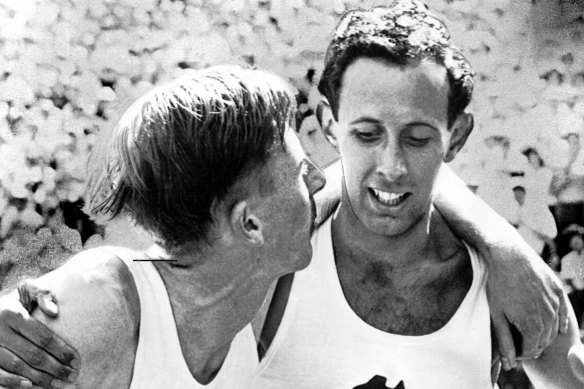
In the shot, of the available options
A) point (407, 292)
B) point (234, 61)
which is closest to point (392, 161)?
point (407, 292)

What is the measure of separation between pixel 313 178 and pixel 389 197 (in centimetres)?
18

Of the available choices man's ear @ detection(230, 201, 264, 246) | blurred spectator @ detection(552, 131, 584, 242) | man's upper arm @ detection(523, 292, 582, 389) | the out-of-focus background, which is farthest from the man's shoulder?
blurred spectator @ detection(552, 131, 584, 242)

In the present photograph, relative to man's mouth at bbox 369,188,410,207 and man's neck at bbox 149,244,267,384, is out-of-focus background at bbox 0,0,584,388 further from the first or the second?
man's neck at bbox 149,244,267,384

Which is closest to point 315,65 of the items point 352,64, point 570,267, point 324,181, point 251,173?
point 352,64

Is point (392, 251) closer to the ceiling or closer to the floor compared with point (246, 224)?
closer to the floor

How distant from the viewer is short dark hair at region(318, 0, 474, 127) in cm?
188

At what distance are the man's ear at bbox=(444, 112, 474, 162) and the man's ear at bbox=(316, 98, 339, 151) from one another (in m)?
0.23

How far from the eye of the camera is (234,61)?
203 cm

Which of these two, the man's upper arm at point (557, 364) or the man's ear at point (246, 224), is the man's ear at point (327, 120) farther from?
the man's upper arm at point (557, 364)

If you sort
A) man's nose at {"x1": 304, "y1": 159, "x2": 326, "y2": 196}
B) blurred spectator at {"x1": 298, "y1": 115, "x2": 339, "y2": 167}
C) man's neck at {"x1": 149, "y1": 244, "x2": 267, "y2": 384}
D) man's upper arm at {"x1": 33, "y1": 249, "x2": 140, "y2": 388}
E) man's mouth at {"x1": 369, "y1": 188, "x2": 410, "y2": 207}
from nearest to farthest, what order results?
1. man's upper arm at {"x1": 33, "y1": 249, "x2": 140, "y2": 388}
2. man's neck at {"x1": 149, "y1": 244, "x2": 267, "y2": 384}
3. man's nose at {"x1": 304, "y1": 159, "x2": 326, "y2": 196}
4. man's mouth at {"x1": 369, "y1": 188, "x2": 410, "y2": 207}
5. blurred spectator at {"x1": 298, "y1": 115, "x2": 339, "y2": 167}

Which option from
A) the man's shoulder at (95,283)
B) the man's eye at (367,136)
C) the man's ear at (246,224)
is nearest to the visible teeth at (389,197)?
the man's eye at (367,136)

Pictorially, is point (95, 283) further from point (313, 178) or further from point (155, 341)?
point (313, 178)

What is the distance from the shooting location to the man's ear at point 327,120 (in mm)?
1963

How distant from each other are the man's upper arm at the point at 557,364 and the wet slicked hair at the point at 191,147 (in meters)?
0.75
